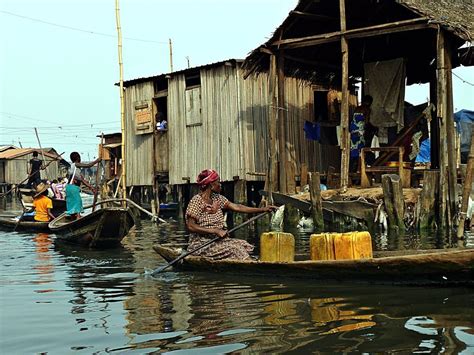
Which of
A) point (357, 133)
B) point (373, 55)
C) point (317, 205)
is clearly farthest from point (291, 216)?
point (373, 55)

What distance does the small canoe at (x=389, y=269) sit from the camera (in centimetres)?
607

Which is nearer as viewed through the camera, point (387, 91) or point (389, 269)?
point (389, 269)

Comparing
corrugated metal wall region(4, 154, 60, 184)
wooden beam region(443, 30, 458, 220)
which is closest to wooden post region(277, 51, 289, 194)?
wooden beam region(443, 30, 458, 220)

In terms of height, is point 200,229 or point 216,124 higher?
point 216,124

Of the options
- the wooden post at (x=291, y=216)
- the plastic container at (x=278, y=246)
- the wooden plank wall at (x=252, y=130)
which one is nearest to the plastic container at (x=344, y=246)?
the plastic container at (x=278, y=246)

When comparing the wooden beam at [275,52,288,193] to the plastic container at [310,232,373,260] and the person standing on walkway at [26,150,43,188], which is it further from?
the person standing on walkway at [26,150,43,188]

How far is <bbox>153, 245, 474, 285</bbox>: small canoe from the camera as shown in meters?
6.07

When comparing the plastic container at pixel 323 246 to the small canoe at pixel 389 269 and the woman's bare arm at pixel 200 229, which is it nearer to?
the small canoe at pixel 389 269

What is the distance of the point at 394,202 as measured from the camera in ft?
38.9

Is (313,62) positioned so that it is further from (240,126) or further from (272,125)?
(272,125)

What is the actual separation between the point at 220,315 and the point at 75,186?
25.3 feet

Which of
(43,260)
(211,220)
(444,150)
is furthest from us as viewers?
(444,150)

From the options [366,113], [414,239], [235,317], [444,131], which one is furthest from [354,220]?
[235,317]

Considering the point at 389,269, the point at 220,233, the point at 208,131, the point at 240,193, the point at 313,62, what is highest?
the point at 313,62
